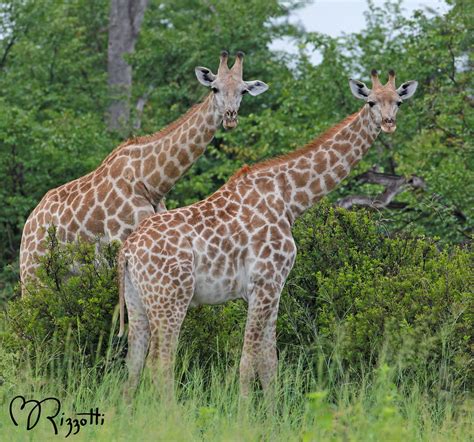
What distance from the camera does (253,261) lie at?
385 inches

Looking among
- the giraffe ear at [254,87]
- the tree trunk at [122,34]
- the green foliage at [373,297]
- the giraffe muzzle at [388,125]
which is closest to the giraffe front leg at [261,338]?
the green foliage at [373,297]

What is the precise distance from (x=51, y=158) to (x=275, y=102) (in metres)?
4.91

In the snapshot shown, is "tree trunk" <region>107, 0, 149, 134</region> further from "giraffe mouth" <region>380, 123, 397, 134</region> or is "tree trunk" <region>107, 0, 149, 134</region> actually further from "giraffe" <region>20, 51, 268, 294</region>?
"giraffe mouth" <region>380, 123, 397, 134</region>

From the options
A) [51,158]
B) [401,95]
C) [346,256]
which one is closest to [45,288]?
[346,256]

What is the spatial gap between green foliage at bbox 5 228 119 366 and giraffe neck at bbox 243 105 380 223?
1.68 m

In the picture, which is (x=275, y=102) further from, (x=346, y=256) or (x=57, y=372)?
(x=57, y=372)

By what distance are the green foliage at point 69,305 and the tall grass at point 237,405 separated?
0.16m

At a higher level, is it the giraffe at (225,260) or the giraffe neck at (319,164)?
the giraffe neck at (319,164)

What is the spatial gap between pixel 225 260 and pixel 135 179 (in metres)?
1.92

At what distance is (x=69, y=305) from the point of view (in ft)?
33.9

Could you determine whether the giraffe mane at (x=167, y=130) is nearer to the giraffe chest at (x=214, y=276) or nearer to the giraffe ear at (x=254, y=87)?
the giraffe ear at (x=254, y=87)

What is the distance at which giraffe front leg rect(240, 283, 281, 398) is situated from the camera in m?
9.70

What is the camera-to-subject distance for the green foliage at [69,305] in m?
10.2

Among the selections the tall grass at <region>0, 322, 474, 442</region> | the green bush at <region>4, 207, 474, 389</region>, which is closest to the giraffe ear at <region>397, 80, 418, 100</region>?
the green bush at <region>4, 207, 474, 389</region>
